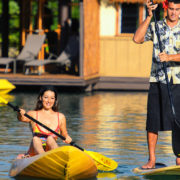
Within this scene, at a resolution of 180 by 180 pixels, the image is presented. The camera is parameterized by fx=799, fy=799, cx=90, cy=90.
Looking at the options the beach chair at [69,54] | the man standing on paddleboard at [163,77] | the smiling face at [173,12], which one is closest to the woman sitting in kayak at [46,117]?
the man standing on paddleboard at [163,77]

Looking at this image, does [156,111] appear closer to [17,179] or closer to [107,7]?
[17,179]

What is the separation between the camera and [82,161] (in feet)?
26.7

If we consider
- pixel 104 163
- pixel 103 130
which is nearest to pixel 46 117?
pixel 104 163

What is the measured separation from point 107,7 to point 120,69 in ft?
5.72

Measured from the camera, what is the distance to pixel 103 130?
42.4 feet

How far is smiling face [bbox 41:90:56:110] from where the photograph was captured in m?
8.81

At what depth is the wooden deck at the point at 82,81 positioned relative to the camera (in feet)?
65.4

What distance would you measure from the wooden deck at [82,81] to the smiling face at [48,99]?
35.5 feet

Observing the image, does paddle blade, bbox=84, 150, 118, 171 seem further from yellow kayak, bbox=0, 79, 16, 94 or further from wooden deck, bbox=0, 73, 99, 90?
wooden deck, bbox=0, 73, 99, 90

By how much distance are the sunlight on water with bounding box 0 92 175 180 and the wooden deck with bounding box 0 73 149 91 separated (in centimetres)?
40

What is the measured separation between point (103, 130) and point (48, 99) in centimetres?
419

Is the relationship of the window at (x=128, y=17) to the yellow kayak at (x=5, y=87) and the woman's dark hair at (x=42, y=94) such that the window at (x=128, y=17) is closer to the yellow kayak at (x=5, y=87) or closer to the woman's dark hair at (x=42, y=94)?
the yellow kayak at (x=5, y=87)

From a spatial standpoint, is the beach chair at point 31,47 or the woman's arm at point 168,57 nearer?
the woman's arm at point 168,57

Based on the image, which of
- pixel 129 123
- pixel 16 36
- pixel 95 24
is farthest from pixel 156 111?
pixel 16 36
